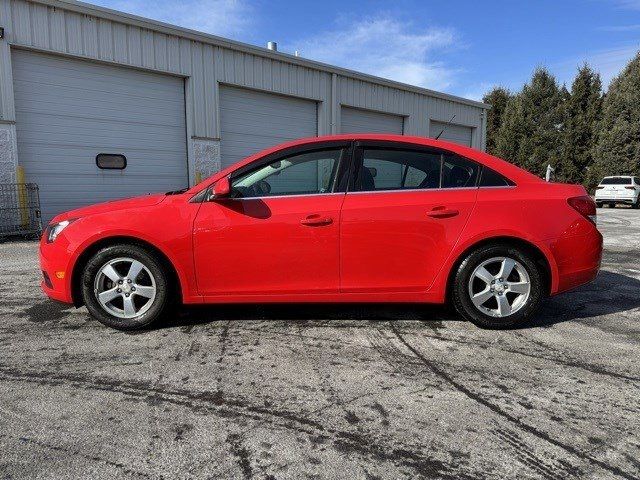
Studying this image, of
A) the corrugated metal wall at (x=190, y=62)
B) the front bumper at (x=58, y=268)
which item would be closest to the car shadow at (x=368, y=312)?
the front bumper at (x=58, y=268)

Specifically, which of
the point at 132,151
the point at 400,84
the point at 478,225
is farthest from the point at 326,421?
the point at 400,84

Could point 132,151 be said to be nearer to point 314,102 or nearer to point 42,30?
point 42,30

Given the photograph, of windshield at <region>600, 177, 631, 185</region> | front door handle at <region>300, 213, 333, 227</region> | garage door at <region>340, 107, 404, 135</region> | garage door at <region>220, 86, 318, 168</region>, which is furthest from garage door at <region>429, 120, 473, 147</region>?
front door handle at <region>300, 213, 333, 227</region>

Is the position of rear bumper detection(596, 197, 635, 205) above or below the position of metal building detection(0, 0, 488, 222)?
below

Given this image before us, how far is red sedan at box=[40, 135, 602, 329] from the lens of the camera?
347 cm

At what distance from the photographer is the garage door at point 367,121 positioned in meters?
15.2

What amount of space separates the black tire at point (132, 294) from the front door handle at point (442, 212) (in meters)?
2.12

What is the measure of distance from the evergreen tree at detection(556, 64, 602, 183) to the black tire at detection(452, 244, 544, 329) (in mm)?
29400

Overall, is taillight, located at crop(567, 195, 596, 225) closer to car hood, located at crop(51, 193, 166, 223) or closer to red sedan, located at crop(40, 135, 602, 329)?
red sedan, located at crop(40, 135, 602, 329)

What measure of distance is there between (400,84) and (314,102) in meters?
3.95

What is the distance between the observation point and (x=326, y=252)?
11.4ft

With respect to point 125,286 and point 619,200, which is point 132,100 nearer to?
point 125,286

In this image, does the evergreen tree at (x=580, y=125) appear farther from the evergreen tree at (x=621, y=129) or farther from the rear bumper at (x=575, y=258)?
the rear bumper at (x=575, y=258)

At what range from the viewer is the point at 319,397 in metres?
2.50
